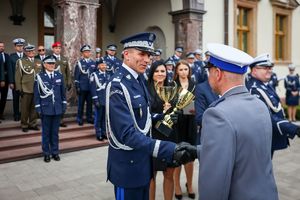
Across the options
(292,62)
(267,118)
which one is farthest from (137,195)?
(292,62)

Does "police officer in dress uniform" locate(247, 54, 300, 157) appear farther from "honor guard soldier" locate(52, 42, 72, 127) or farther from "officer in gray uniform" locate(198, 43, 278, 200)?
"honor guard soldier" locate(52, 42, 72, 127)

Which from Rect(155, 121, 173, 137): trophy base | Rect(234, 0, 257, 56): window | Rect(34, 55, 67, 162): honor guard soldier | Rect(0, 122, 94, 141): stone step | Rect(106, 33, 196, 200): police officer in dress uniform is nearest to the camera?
Rect(106, 33, 196, 200): police officer in dress uniform

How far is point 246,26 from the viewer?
14.6 m

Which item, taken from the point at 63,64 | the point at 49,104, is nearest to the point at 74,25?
the point at 63,64

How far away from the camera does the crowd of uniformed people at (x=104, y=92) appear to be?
405cm

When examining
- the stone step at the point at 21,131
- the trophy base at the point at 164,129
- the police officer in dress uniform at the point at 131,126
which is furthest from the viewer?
the stone step at the point at 21,131

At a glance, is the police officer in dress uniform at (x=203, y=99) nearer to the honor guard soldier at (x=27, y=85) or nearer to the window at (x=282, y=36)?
the honor guard soldier at (x=27, y=85)

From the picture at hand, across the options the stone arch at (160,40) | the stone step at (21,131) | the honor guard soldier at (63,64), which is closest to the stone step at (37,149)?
the stone step at (21,131)

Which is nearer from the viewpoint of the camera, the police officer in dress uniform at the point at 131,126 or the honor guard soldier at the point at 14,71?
the police officer in dress uniform at the point at 131,126

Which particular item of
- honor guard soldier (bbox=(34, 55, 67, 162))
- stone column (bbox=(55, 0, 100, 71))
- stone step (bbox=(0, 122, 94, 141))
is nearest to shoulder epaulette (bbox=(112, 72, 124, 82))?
honor guard soldier (bbox=(34, 55, 67, 162))

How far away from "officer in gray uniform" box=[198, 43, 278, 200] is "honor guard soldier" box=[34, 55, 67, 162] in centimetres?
494

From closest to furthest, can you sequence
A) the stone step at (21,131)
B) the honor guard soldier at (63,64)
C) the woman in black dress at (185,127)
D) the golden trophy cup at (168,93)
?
the golden trophy cup at (168,93), the woman in black dress at (185,127), the stone step at (21,131), the honor guard soldier at (63,64)

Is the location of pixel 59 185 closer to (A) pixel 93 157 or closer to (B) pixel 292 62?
(A) pixel 93 157

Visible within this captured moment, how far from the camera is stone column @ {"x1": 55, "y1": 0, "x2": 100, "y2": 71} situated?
8.55m
